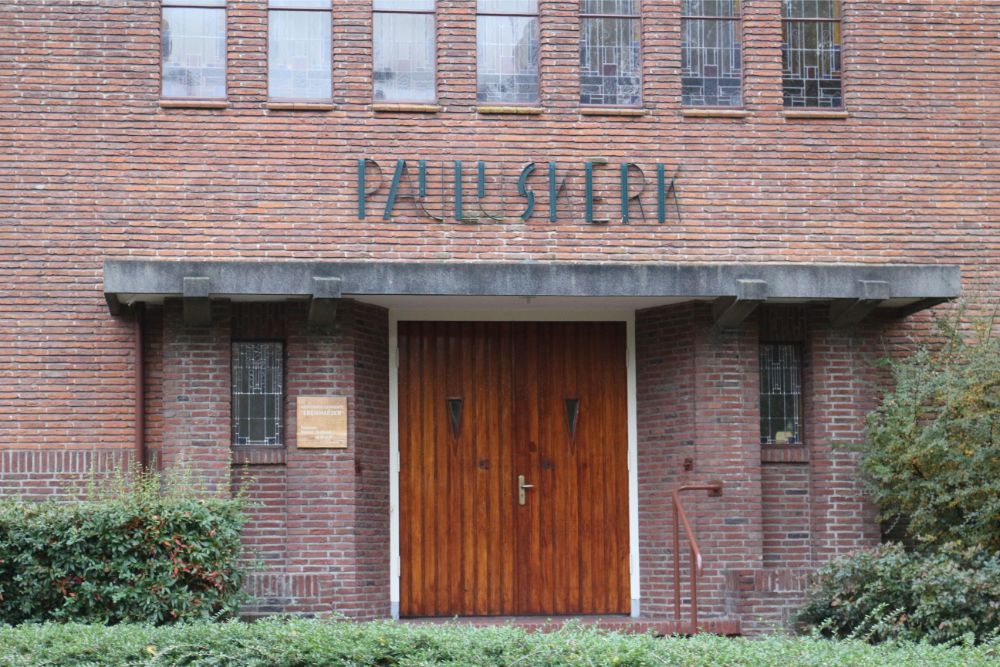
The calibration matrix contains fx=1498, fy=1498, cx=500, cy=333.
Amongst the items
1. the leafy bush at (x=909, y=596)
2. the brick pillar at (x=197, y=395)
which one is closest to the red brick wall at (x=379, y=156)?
the brick pillar at (x=197, y=395)

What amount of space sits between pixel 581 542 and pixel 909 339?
11.9ft

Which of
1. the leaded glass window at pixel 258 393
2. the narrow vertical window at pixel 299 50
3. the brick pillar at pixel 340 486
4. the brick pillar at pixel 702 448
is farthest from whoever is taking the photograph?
the narrow vertical window at pixel 299 50

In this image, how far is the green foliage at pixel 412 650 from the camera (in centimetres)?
915

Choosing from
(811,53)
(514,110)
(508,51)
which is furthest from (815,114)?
(508,51)

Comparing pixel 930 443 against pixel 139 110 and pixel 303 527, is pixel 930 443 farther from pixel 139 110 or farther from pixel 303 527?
pixel 139 110

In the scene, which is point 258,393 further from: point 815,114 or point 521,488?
point 815,114

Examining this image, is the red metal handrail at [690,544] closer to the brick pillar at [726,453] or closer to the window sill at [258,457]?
the brick pillar at [726,453]

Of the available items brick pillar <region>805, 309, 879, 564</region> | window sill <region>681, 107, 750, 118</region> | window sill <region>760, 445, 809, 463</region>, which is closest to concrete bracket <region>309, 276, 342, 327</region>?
window sill <region>681, 107, 750, 118</region>

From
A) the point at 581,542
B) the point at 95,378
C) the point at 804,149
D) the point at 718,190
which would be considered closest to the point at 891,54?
the point at 804,149

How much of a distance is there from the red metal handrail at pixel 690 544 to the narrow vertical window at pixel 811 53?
376 cm

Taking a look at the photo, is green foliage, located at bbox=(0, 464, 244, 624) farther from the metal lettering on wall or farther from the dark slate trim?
the metal lettering on wall

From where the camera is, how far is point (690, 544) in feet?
42.9

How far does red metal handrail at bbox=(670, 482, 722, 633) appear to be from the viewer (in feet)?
41.4

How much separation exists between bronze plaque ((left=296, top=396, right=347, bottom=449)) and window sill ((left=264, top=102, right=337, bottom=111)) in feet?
8.62
